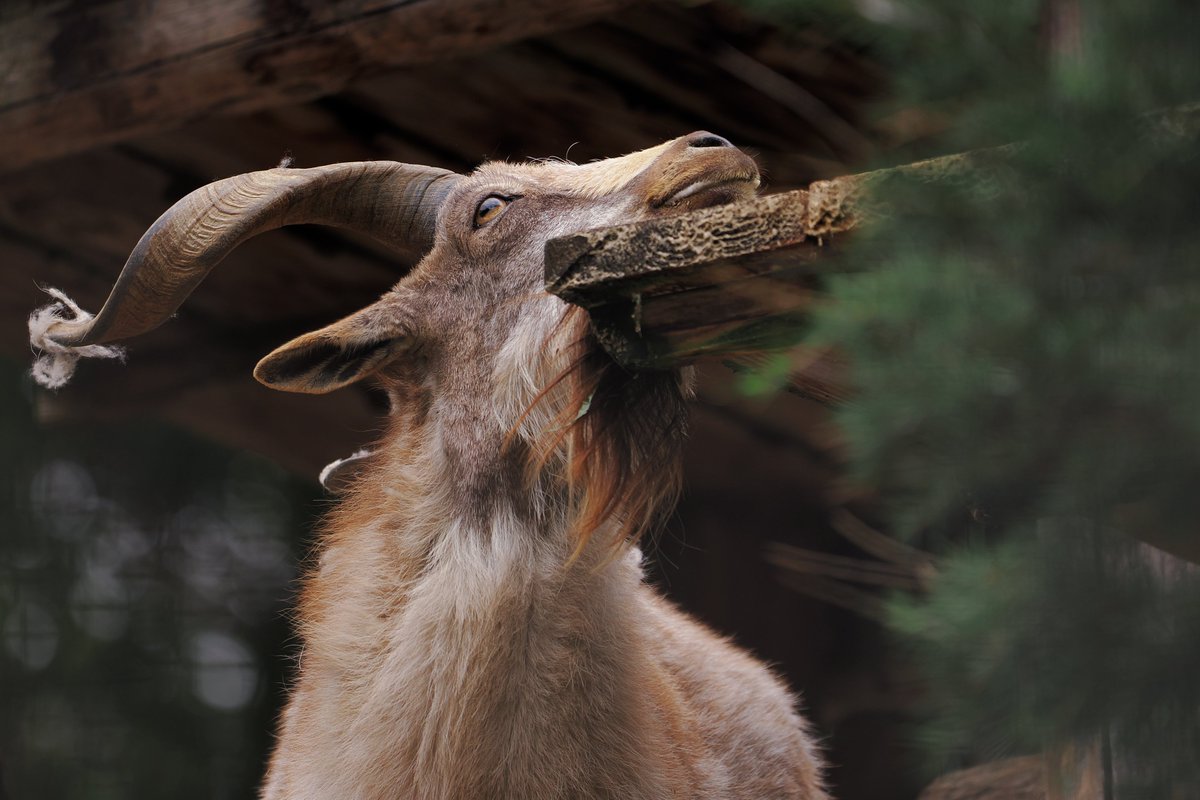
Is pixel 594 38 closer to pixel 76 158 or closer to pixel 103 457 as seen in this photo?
pixel 76 158

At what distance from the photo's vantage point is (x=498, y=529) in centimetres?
341

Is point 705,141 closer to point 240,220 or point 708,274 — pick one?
point 708,274

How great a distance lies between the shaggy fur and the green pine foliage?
1.67 m

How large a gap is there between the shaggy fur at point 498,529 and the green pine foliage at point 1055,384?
1.67 meters

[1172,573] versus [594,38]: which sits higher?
[594,38]

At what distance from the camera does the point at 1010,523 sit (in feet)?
5.04

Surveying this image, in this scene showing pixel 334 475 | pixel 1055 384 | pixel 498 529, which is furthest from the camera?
pixel 334 475

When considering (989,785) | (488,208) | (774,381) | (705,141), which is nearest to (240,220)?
(488,208)

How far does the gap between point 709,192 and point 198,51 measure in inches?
97.2

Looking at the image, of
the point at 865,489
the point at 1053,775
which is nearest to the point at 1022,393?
the point at 865,489

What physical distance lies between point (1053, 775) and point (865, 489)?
43cm

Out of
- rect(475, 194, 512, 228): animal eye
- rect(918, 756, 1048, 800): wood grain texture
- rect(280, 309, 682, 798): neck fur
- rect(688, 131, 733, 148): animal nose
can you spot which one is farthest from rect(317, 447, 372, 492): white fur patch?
rect(918, 756, 1048, 800): wood grain texture

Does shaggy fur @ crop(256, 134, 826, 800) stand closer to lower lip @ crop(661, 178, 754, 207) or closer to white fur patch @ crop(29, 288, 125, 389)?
lower lip @ crop(661, 178, 754, 207)

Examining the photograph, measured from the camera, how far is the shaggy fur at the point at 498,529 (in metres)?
3.28
